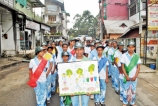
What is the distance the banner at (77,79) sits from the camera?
11.2ft

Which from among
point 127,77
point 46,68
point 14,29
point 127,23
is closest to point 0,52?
point 14,29

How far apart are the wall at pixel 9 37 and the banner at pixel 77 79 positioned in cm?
1349

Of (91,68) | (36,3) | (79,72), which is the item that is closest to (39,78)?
(79,72)

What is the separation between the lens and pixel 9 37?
16.1 m

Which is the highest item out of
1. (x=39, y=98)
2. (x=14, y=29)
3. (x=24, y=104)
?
(x=14, y=29)

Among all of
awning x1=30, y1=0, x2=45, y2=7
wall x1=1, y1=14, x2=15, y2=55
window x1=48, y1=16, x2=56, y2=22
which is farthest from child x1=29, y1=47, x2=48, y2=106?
window x1=48, y1=16, x2=56, y2=22

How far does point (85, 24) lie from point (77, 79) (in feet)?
202

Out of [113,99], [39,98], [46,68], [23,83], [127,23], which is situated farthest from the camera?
[127,23]

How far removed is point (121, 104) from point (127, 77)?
1.09m

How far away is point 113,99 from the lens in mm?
5680

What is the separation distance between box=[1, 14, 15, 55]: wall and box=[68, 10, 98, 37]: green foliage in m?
46.7

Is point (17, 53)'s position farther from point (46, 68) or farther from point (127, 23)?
point (127, 23)

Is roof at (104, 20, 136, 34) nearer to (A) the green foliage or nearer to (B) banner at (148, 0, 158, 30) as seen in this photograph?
(B) banner at (148, 0, 158, 30)

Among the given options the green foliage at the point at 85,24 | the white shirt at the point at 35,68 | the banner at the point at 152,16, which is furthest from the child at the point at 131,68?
the green foliage at the point at 85,24
